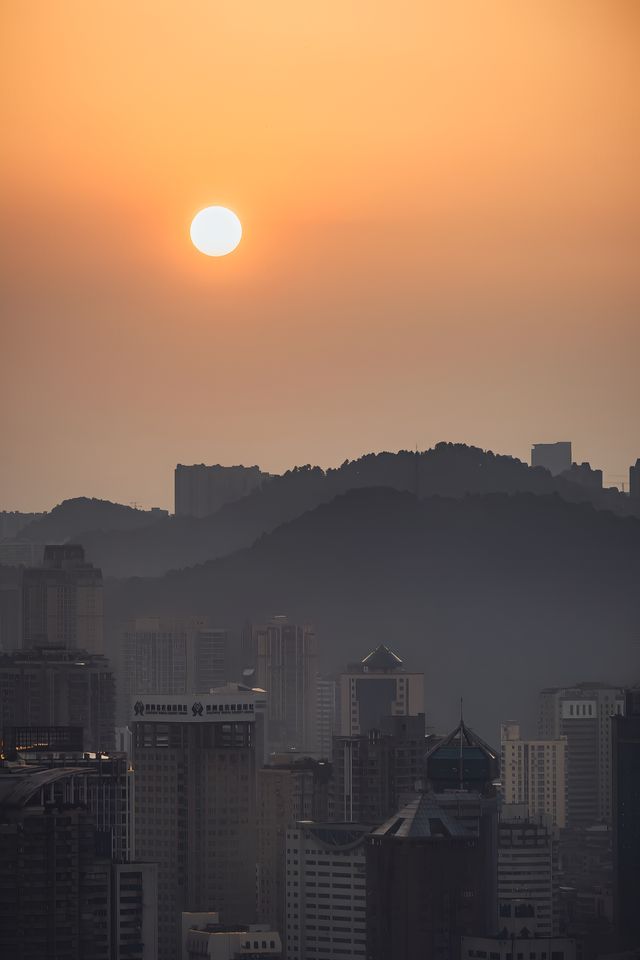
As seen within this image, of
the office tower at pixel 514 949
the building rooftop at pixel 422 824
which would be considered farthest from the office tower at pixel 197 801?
the office tower at pixel 514 949

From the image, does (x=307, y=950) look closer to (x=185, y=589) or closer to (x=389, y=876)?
(x=389, y=876)

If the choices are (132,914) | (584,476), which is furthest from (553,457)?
(132,914)

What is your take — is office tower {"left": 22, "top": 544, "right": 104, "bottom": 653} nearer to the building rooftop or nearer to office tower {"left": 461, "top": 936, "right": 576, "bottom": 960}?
the building rooftop

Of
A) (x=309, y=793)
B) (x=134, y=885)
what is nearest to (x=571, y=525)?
(x=309, y=793)

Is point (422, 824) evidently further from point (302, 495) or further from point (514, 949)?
point (302, 495)

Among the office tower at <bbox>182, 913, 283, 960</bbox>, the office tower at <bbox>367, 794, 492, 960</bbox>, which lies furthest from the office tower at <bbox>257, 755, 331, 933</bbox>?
the office tower at <bbox>367, 794, 492, 960</bbox>
